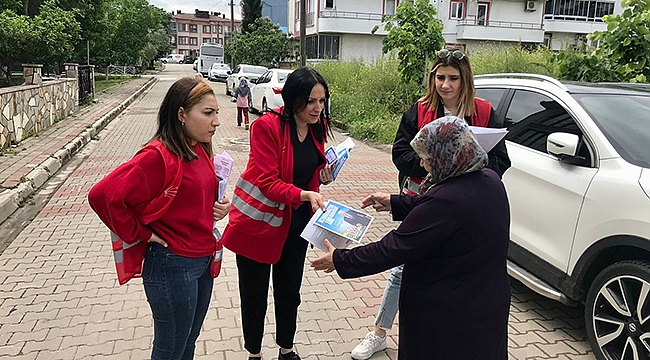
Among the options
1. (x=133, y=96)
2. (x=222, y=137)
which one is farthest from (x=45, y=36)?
(x=133, y=96)

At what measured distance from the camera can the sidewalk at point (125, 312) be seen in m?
3.62

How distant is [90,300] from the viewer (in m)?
4.38

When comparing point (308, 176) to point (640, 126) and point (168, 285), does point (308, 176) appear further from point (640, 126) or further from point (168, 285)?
point (640, 126)

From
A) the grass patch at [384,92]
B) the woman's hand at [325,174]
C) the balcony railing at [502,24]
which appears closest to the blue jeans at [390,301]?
the woman's hand at [325,174]

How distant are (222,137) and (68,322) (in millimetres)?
9693

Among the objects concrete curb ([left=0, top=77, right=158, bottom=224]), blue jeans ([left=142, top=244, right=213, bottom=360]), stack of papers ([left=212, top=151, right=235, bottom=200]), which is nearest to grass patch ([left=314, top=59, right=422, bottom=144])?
concrete curb ([left=0, top=77, right=158, bottom=224])

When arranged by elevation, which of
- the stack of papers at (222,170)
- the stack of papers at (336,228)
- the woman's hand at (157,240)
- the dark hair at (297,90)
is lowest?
the woman's hand at (157,240)

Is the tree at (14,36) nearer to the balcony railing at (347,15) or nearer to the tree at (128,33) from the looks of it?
the tree at (128,33)

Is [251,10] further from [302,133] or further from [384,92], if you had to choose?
[302,133]

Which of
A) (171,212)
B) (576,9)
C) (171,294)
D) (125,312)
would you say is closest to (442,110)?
(171,212)

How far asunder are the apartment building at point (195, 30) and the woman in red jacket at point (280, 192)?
12682 cm

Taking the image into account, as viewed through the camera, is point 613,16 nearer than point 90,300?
No

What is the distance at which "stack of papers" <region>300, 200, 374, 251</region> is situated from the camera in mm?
2418

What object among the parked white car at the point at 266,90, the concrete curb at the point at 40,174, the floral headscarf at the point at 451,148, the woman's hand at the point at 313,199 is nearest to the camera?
the floral headscarf at the point at 451,148
